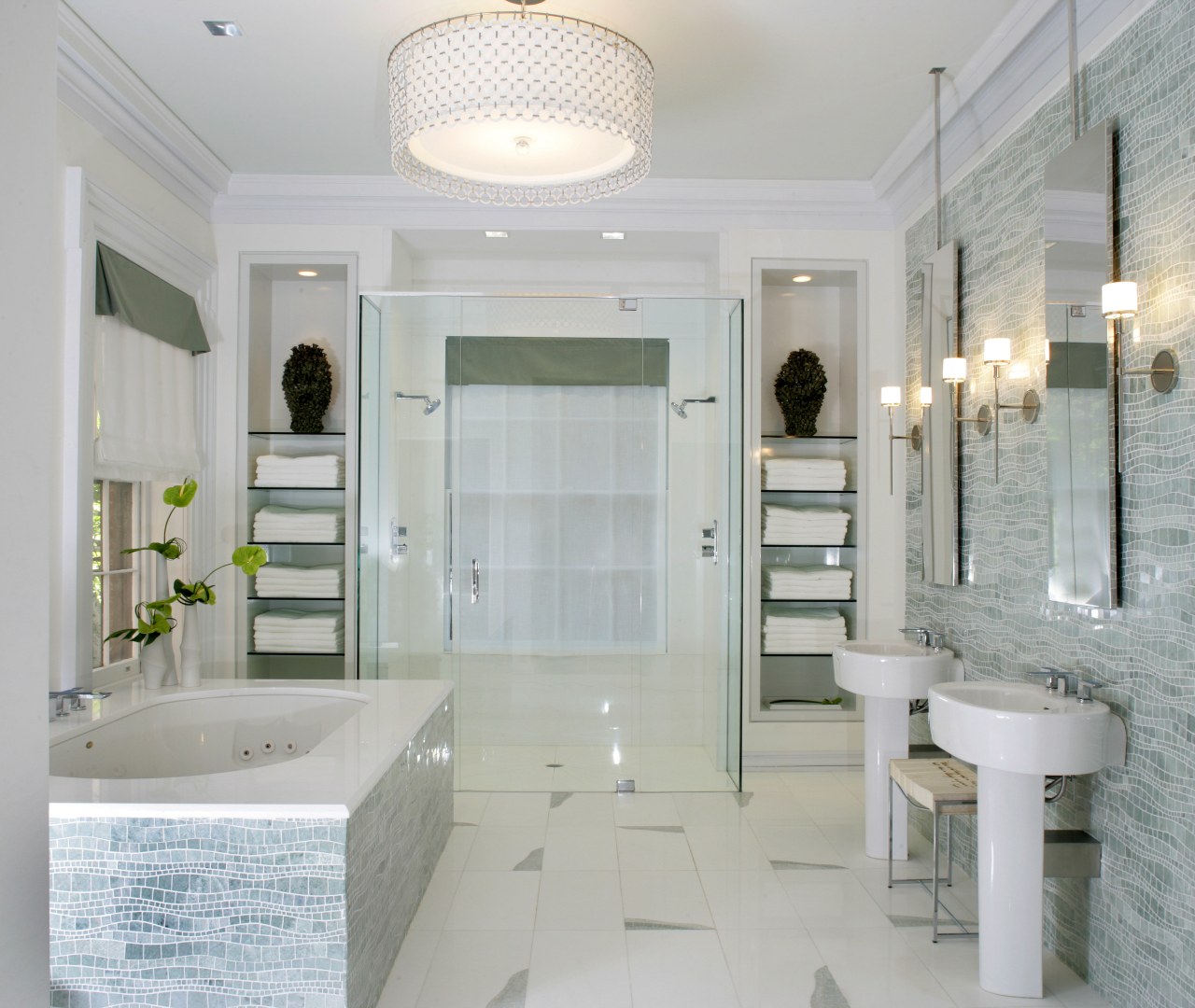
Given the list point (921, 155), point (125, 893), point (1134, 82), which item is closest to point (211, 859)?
point (125, 893)

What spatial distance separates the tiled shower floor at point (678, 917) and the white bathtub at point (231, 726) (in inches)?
27.2

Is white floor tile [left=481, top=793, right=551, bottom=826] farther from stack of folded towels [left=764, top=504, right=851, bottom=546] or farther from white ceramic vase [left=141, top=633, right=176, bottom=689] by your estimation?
stack of folded towels [left=764, top=504, right=851, bottom=546]

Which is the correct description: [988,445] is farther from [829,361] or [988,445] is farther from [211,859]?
[211,859]

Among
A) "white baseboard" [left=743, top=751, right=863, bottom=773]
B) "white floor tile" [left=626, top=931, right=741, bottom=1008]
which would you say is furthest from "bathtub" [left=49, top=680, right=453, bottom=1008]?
"white baseboard" [left=743, top=751, right=863, bottom=773]

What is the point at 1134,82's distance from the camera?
7.57 ft

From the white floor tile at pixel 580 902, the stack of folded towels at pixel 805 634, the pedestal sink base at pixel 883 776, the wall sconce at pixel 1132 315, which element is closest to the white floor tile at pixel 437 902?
the white floor tile at pixel 580 902

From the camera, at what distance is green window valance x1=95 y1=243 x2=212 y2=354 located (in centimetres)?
328

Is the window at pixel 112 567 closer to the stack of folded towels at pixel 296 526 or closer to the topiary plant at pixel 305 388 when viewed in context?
the stack of folded towels at pixel 296 526

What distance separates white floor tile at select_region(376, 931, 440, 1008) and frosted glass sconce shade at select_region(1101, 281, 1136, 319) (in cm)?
241

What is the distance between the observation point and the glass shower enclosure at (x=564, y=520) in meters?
4.05

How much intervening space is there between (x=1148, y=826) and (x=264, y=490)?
3.72 meters

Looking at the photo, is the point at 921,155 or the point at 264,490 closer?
the point at 921,155

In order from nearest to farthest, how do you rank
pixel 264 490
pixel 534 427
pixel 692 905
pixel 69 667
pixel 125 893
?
1. pixel 125 893
2. pixel 692 905
3. pixel 69 667
4. pixel 534 427
5. pixel 264 490

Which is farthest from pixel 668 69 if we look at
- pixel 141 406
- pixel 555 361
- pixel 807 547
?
pixel 141 406
